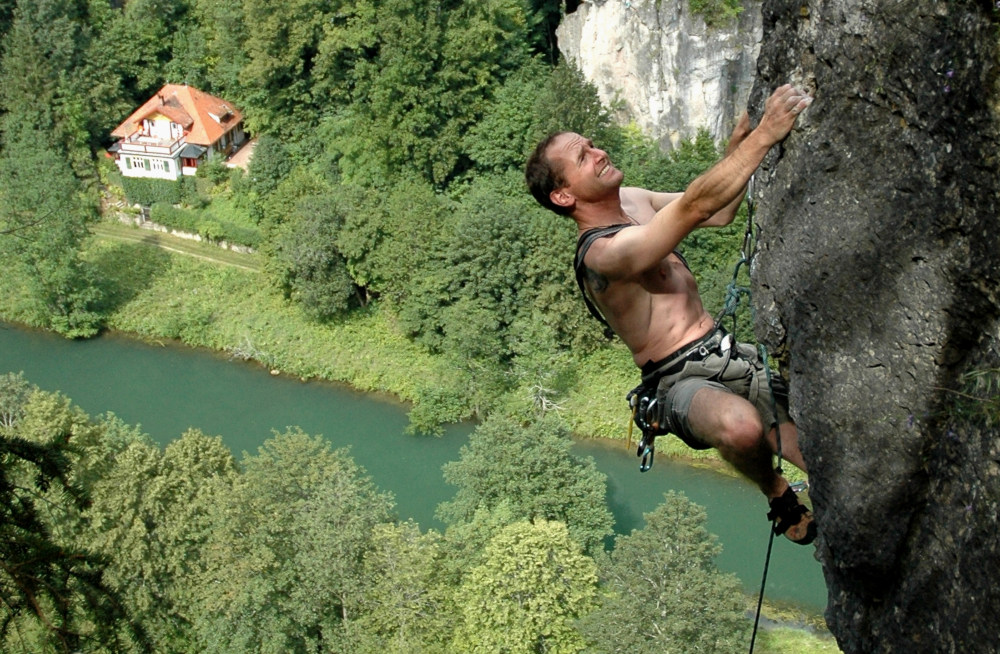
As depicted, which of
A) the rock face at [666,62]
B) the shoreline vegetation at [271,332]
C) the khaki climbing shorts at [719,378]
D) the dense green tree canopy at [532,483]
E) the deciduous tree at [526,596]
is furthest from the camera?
the rock face at [666,62]

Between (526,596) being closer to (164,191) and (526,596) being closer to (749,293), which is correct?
(749,293)

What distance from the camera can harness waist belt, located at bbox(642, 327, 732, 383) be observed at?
17.2 ft

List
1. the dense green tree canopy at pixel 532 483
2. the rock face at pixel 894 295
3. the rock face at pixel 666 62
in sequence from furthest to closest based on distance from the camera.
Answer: the rock face at pixel 666 62 → the dense green tree canopy at pixel 532 483 → the rock face at pixel 894 295

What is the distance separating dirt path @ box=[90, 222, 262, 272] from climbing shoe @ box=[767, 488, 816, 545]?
1011 inches

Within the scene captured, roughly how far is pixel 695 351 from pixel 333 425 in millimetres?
19972

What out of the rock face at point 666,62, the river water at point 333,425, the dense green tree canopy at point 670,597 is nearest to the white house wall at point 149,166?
the river water at point 333,425

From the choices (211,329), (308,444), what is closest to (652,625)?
(308,444)

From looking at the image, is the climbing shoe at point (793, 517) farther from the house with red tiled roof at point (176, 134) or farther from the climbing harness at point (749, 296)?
the house with red tiled roof at point (176, 134)

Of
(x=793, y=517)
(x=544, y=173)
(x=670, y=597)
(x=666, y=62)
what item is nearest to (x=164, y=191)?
(x=666, y=62)

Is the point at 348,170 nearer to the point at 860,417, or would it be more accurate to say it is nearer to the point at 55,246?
the point at 55,246

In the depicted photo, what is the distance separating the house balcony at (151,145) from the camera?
32.6 meters

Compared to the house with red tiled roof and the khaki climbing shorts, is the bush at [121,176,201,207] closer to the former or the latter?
the house with red tiled roof

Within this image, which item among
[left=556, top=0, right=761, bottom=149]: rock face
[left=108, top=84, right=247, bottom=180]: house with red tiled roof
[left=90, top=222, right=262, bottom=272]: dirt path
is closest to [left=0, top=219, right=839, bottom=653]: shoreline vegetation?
[left=90, top=222, right=262, bottom=272]: dirt path

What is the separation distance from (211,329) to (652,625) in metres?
16.2
